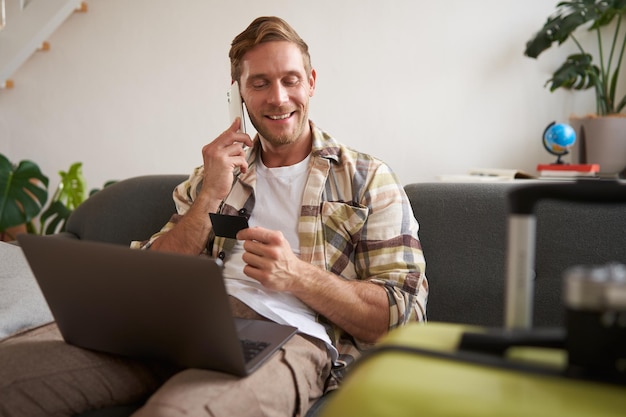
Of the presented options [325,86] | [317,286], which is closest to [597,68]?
[325,86]

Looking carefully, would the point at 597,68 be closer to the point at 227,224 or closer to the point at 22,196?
the point at 227,224

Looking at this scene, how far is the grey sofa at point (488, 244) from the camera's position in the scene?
4.78 feet

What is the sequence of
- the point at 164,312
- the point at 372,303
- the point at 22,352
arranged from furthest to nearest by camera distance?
the point at 372,303, the point at 22,352, the point at 164,312

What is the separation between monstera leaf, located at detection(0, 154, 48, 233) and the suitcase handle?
261cm

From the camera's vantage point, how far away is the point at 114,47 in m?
3.06

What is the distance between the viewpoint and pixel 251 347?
112 centimetres

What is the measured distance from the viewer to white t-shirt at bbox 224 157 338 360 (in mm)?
1318

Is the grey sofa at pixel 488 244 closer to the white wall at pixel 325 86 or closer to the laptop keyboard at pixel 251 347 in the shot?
the laptop keyboard at pixel 251 347

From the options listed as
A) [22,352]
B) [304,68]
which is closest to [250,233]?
[22,352]

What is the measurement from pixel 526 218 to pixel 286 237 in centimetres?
93

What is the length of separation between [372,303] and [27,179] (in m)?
2.09

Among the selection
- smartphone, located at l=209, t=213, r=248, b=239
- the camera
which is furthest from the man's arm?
the camera

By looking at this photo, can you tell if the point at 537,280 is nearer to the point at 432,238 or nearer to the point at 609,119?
the point at 432,238

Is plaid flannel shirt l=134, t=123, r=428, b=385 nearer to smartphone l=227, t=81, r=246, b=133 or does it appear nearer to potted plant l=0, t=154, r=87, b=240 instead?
smartphone l=227, t=81, r=246, b=133
